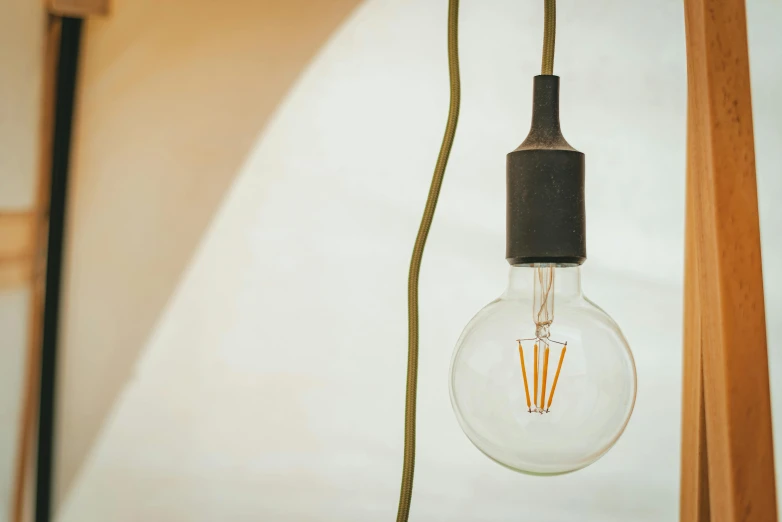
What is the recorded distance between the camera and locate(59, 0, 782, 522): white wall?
667mm

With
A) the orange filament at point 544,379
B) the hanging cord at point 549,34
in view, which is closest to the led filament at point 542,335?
the orange filament at point 544,379

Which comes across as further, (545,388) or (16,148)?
(16,148)

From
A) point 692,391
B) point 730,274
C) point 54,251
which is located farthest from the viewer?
point 54,251

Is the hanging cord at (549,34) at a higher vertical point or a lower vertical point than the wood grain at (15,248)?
higher

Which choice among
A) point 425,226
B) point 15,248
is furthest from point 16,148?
point 425,226

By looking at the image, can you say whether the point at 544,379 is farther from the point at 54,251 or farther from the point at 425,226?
the point at 54,251

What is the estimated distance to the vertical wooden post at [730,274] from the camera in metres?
0.31

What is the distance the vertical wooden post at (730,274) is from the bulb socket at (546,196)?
0.07 meters

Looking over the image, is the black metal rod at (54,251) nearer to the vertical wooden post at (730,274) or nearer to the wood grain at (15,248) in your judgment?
the wood grain at (15,248)

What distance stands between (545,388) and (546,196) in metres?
0.11

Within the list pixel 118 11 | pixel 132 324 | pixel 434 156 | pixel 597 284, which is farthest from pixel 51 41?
pixel 597 284

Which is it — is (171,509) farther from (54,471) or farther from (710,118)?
(710,118)

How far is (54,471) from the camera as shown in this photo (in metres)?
0.71

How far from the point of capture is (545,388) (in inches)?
14.5
